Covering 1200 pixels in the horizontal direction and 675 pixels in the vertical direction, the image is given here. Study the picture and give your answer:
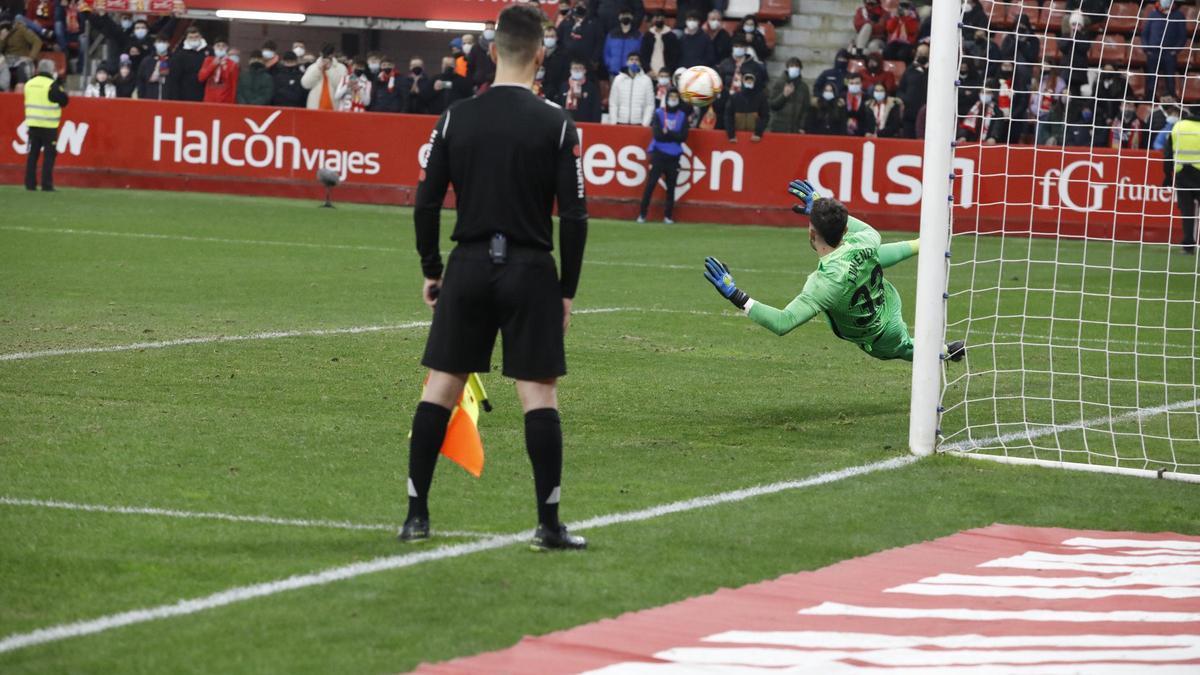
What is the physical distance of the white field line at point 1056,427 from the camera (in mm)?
8773

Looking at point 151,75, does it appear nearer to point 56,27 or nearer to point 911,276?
point 56,27

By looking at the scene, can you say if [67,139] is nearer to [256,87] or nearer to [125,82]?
[125,82]

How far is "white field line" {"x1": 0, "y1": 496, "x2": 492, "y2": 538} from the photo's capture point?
6324 mm

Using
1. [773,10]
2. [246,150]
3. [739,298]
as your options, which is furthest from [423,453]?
[773,10]

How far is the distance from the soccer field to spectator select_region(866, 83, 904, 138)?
11791mm

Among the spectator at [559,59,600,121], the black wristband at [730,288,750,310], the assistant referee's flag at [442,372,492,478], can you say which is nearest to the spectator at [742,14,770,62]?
the spectator at [559,59,600,121]

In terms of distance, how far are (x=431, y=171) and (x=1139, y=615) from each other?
2.78 metres

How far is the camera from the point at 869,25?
29078mm

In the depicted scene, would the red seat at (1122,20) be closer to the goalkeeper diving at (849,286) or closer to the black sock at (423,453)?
the goalkeeper diving at (849,286)

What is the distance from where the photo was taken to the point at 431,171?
603 cm

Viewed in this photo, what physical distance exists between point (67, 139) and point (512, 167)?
77.9 feet

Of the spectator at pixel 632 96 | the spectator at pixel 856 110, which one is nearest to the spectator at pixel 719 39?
the spectator at pixel 632 96

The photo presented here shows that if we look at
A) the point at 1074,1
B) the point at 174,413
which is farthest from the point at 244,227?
the point at 174,413

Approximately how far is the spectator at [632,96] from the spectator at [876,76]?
349cm
